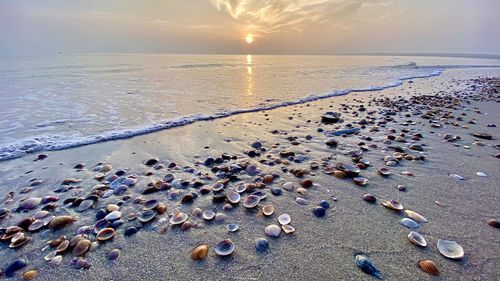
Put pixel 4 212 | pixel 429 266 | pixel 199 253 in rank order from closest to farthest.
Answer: pixel 429 266
pixel 199 253
pixel 4 212

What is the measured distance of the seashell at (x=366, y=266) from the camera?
5.36ft

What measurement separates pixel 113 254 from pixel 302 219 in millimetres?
1830

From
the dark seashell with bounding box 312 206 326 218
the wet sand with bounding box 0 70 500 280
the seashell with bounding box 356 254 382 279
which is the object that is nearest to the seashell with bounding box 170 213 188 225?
the wet sand with bounding box 0 70 500 280

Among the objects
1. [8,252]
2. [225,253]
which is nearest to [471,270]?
[225,253]

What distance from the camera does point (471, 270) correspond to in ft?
5.28

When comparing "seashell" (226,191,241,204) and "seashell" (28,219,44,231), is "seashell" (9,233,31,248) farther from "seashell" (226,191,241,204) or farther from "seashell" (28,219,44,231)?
"seashell" (226,191,241,204)

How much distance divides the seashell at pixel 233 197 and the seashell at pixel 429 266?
177 centimetres

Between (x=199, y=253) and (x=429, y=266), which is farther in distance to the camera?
(x=199, y=253)

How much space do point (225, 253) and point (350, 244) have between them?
1115mm

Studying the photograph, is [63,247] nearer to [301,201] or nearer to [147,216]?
[147,216]

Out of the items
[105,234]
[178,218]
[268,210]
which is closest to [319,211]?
[268,210]

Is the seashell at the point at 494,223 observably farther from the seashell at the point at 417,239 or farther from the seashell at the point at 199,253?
the seashell at the point at 199,253

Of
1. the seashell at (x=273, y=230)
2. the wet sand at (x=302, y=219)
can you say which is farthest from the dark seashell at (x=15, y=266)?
the seashell at (x=273, y=230)

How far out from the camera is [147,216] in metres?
2.40
